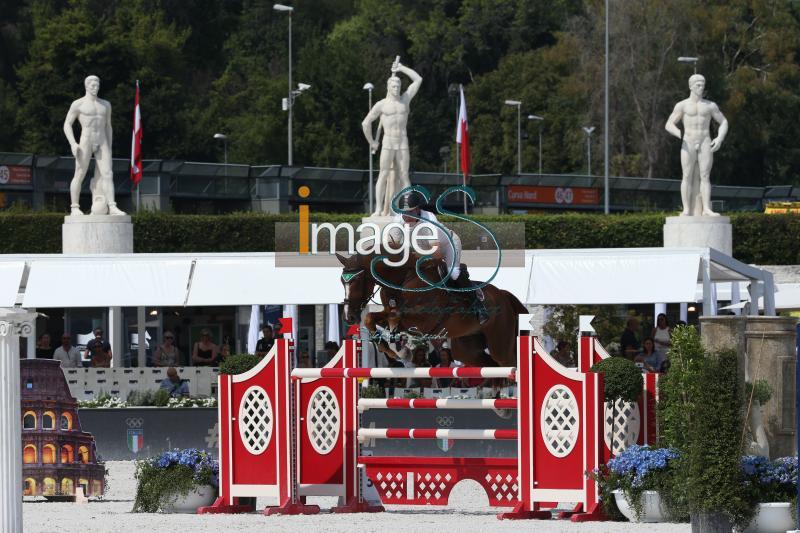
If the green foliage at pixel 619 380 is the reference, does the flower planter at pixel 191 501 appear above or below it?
below

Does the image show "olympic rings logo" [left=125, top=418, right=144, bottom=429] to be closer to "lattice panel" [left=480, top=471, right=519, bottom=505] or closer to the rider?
"lattice panel" [left=480, top=471, right=519, bottom=505]

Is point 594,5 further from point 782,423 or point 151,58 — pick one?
point 782,423

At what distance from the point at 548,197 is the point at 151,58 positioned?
20793 millimetres

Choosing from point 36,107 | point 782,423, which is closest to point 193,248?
point 782,423

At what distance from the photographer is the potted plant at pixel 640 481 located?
9797 mm

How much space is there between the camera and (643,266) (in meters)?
18.0

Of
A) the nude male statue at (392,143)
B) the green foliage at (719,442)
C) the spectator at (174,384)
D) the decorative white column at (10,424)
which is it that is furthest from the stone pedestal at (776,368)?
the nude male statue at (392,143)

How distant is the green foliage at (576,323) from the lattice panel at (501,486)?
12659mm

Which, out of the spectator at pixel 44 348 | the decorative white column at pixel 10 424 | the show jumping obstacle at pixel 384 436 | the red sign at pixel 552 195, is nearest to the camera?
the decorative white column at pixel 10 424

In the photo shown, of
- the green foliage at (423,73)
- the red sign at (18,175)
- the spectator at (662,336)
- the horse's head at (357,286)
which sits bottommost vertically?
the spectator at (662,336)

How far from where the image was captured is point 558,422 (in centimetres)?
1052

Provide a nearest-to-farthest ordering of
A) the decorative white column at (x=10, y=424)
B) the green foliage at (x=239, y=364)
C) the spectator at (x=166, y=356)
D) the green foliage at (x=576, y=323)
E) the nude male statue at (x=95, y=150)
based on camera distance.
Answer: the decorative white column at (x=10, y=424) → the green foliage at (x=239, y=364) → the spectator at (x=166, y=356) → the nude male statue at (x=95, y=150) → the green foliage at (x=576, y=323)

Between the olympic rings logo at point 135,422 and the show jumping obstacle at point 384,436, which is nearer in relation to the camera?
the show jumping obstacle at point 384,436

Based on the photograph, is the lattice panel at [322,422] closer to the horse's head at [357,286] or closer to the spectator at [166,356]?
the horse's head at [357,286]
